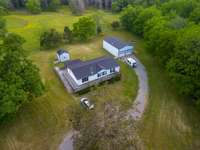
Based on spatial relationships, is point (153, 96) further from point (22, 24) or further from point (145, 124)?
point (22, 24)

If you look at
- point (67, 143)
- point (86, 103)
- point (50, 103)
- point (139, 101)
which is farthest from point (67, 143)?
point (139, 101)

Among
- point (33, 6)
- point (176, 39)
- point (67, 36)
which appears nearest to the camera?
point (176, 39)

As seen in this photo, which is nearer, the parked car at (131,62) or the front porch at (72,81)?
the front porch at (72,81)

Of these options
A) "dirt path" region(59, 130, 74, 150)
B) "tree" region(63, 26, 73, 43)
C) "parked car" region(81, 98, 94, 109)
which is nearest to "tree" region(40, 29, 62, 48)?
"tree" region(63, 26, 73, 43)

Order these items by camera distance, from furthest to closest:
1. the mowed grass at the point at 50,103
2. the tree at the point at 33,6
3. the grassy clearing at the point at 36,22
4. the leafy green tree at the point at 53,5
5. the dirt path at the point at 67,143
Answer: the leafy green tree at the point at 53,5 → the tree at the point at 33,6 → the grassy clearing at the point at 36,22 → the mowed grass at the point at 50,103 → the dirt path at the point at 67,143

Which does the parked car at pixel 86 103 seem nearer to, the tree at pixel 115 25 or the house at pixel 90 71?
the house at pixel 90 71

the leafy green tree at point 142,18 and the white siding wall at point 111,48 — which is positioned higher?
the leafy green tree at point 142,18

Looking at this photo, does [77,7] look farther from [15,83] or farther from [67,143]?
[67,143]

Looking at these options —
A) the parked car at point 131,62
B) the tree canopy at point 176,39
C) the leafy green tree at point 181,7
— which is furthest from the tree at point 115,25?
the parked car at point 131,62

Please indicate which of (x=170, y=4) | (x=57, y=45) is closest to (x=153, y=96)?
(x=57, y=45)
